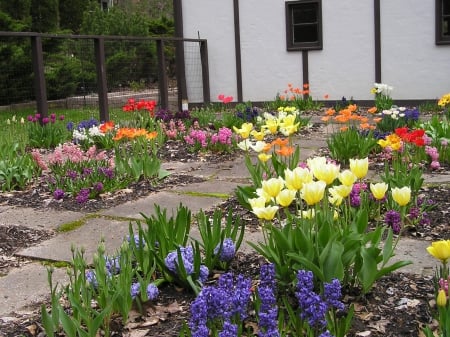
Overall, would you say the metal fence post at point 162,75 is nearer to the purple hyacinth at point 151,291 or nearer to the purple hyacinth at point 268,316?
the purple hyacinth at point 151,291

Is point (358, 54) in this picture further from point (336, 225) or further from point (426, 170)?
point (336, 225)

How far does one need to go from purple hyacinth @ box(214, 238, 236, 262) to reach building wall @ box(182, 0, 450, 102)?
928 centimetres

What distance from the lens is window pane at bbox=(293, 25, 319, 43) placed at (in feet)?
39.0

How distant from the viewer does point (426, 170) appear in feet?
16.8

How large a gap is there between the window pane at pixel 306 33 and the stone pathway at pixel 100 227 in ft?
21.8

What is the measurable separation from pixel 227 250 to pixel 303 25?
985 cm

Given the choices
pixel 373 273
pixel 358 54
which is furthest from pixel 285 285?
pixel 358 54

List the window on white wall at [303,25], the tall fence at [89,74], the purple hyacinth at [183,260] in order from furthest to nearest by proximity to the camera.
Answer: the tall fence at [89,74] → the window on white wall at [303,25] → the purple hyacinth at [183,260]

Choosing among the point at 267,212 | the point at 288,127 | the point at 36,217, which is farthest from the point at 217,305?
the point at 36,217

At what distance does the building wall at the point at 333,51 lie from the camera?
11.0 metres

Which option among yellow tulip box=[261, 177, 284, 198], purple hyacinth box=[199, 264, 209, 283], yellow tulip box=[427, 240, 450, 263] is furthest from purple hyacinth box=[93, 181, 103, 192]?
yellow tulip box=[427, 240, 450, 263]

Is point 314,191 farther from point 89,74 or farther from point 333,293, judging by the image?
point 89,74

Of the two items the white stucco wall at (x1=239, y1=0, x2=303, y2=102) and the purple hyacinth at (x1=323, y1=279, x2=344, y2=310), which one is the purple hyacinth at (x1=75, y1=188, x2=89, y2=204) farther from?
the white stucco wall at (x1=239, y1=0, x2=303, y2=102)

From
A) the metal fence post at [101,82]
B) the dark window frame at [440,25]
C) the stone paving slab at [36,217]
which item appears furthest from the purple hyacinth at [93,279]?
the dark window frame at [440,25]
